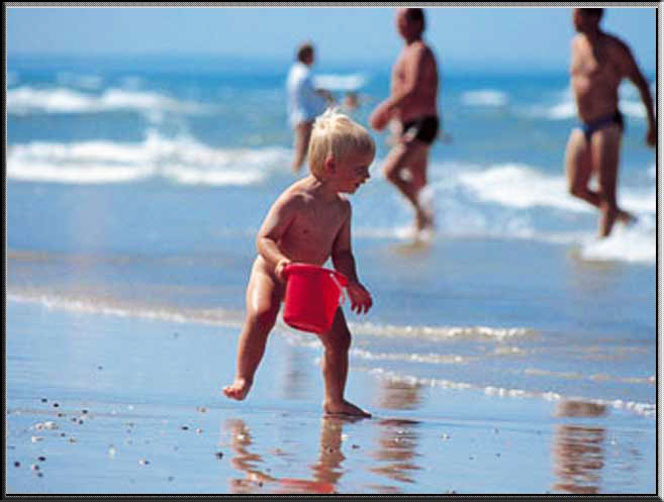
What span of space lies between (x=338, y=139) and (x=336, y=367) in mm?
777

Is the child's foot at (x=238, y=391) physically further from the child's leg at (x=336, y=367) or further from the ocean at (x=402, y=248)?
the ocean at (x=402, y=248)

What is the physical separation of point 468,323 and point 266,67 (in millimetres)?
42531

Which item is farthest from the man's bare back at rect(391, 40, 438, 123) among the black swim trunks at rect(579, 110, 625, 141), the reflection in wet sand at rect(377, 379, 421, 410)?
the reflection in wet sand at rect(377, 379, 421, 410)

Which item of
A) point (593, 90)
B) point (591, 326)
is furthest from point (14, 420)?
point (593, 90)

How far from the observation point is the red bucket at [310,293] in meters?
5.59

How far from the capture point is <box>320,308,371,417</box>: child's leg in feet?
19.5

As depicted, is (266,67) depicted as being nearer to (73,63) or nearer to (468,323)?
(73,63)

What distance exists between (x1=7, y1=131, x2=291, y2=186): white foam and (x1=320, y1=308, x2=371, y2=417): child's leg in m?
12.1

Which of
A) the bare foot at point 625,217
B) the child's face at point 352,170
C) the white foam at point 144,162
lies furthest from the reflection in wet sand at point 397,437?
the white foam at point 144,162

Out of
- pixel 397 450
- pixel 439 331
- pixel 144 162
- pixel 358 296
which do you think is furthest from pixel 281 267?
pixel 144 162

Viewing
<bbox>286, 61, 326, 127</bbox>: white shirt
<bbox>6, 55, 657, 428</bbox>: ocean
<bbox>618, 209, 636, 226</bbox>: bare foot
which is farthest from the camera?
<bbox>286, 61, 326, 127</bbox>: white shirt

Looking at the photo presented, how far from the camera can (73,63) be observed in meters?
49.4

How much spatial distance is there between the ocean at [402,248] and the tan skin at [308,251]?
814 mm

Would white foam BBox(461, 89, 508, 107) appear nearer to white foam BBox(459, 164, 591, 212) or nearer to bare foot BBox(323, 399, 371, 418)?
white foam BBox(459, 164, 591, 212)
